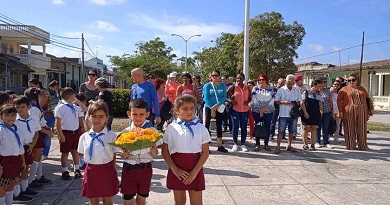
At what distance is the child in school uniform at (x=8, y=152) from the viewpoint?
12.7 ft

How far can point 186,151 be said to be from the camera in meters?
3.32

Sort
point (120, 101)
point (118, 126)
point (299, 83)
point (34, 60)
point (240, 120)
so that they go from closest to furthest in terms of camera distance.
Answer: point (240, 120), point (299, 83), point (118, 126), point (120, 101), point (34, 60)

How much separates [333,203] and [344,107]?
4547 mm

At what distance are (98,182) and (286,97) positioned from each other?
530cm

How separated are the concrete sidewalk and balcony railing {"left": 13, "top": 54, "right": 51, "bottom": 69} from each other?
3208 centimetres

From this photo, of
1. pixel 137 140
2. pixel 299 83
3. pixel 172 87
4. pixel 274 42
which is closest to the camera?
pixel 137 140

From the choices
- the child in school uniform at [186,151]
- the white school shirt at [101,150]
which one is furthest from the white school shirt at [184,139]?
the white school shirt at [101,150]

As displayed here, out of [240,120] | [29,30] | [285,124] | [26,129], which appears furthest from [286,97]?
[29,30]

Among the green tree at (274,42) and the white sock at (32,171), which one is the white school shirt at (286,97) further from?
the green tree at (274,42)

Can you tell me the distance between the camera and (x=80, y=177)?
5559 millimetres

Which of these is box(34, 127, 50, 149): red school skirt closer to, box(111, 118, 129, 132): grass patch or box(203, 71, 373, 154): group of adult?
box(203, 71, 373, 154): group of adult

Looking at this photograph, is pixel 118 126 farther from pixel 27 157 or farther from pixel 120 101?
pixel 27 157

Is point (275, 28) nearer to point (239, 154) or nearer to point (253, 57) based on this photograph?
point (253, 57)

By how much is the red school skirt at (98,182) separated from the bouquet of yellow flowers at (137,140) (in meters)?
0.57
